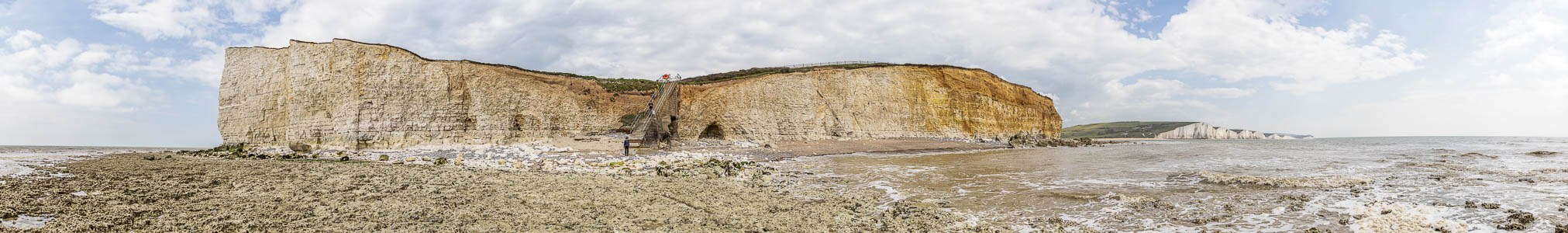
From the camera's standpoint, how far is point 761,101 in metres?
29.6

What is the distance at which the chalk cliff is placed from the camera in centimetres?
2366

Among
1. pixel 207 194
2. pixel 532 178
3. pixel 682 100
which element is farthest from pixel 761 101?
pixel 207 194

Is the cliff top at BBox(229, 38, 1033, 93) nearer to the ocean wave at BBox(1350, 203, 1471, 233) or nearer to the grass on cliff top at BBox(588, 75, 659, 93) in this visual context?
the grass on cliff top at BBox(588, 75, 659, 93)

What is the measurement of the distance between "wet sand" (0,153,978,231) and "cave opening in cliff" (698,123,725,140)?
1960 centimetres

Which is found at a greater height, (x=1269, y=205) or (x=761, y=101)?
(x=761, y=101)

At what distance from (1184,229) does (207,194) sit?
9.80 meters

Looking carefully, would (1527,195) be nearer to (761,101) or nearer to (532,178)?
(532,178)

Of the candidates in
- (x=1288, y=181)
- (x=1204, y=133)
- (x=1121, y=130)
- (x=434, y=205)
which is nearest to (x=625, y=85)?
(x=434, y=205)

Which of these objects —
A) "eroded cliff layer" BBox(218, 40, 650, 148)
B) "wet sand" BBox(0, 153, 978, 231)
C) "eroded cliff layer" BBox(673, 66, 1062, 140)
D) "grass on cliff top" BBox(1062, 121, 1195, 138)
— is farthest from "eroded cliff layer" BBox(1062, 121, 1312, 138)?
"wet sand" BBox(0, 153, 978, 231)

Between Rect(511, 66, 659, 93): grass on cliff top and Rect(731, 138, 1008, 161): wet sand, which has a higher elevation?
Rect(511, 66, 659, 93): grass on cliff top

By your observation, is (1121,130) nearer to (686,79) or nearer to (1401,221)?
(686,79)

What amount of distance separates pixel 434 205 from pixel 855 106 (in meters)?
27.5

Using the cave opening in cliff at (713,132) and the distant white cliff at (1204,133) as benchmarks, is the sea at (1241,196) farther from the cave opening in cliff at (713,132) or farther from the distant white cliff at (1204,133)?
the distant white cliff at (1204,133)

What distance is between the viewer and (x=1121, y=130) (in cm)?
9944
